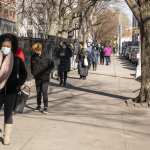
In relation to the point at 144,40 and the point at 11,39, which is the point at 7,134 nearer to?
the point at 11,39

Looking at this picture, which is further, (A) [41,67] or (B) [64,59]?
(B) [64,59]

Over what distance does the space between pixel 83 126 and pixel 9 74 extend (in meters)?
2.85

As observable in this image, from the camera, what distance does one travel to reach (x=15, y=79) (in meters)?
8.36

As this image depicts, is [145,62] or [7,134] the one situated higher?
[145,62]

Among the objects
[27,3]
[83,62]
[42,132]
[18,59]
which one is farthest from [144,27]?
[27,3]

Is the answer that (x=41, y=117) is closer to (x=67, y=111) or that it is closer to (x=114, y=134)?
(x=67, y=111)

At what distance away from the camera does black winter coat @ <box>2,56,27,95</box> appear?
834 cm

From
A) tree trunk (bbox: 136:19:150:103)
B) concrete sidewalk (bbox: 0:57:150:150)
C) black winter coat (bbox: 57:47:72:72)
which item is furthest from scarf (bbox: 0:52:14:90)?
black winter coat (bbox: 57:47:72:72)

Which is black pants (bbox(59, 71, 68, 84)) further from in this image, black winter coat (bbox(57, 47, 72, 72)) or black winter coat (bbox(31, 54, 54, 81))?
black winter coat (bbox(31, 54, 54, 81))

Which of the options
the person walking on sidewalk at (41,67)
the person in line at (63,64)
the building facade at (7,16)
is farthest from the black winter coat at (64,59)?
the building facade at (7,16)

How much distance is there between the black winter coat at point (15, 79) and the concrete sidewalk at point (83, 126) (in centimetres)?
91

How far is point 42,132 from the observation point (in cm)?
982

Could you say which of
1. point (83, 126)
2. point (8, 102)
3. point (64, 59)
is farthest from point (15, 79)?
point (64, 59)

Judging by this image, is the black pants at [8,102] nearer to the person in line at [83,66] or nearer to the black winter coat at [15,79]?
the black winter coat at [15,79]
